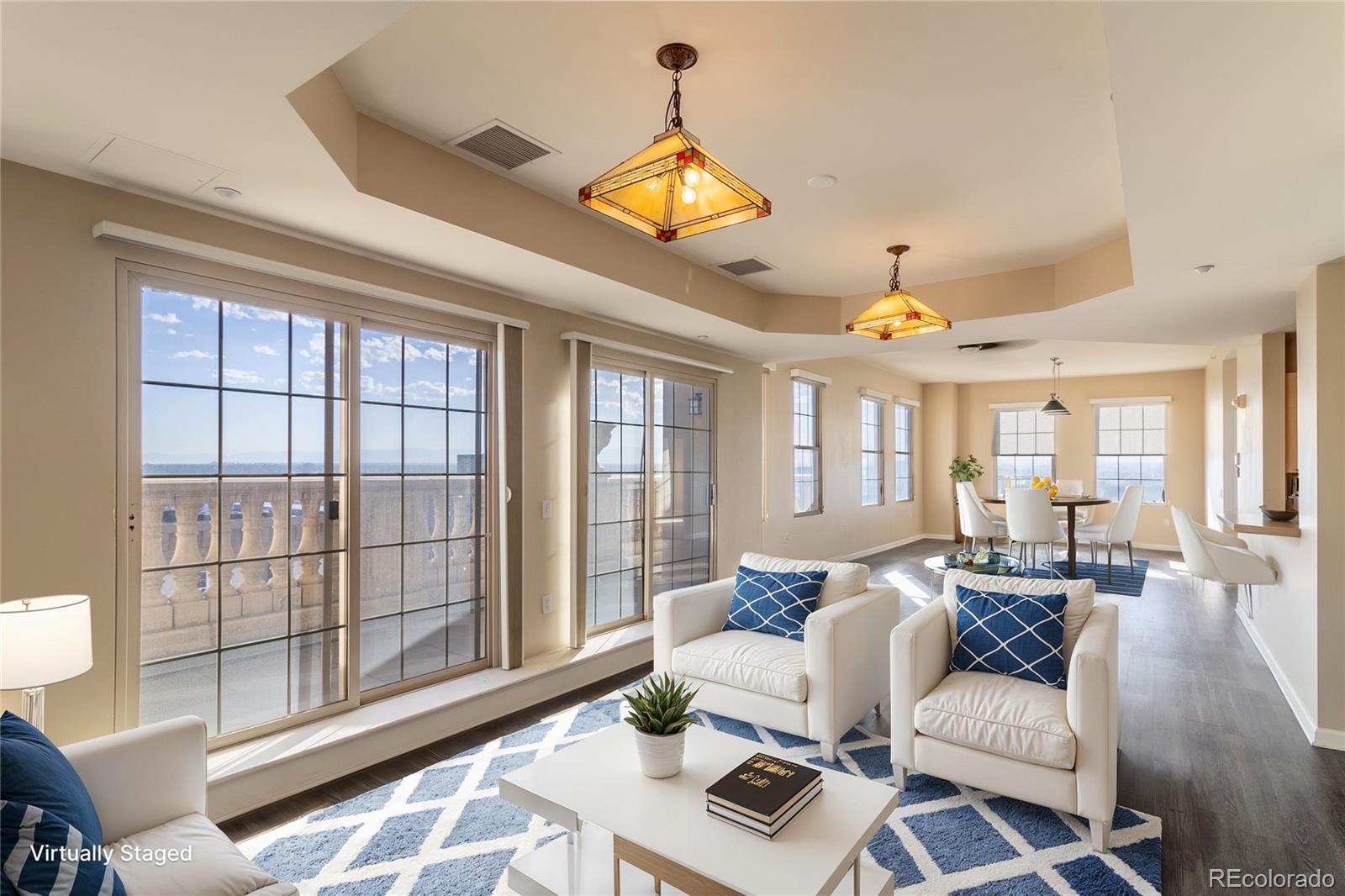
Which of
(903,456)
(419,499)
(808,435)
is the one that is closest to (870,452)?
(903,456)

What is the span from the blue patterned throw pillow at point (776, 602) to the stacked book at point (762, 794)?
1388mm

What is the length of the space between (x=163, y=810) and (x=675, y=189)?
7.33 ft

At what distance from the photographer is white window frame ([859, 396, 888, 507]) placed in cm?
924

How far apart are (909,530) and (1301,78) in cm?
962

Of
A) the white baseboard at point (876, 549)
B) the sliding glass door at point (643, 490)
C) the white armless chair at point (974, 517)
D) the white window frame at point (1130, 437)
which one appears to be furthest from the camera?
the white window frame at point (1130, 437)

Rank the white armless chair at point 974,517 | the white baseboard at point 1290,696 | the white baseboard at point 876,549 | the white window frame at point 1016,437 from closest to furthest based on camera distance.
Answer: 1. the white baseboard at point 1290,696
2. the white armless chair at point 974,517
3. the white baseboard at point 876,549
4. the white window frame at point 1016,437

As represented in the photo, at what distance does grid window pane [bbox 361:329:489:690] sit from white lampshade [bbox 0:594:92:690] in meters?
1.44

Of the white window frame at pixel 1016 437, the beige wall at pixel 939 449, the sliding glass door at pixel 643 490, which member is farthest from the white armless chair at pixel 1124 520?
the sliding glass door at pixel 643 490

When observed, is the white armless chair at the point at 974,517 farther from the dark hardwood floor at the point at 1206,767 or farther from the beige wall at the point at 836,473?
the dark hardwood floor at the point at 1206,767

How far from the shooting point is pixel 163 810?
1.84 metres

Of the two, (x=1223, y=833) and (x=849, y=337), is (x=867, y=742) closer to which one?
(x=1223, y=833)

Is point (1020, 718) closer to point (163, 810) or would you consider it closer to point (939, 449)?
point (163, 810)

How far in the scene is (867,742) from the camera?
324 centimetres

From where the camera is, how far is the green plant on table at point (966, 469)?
10.5 metres
